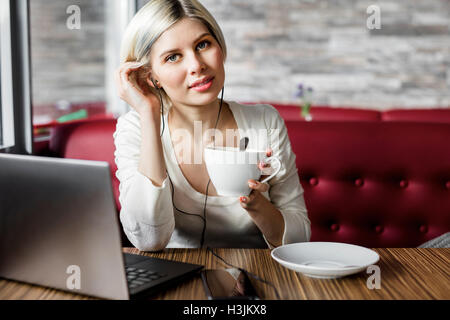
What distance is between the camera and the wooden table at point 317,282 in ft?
2.33

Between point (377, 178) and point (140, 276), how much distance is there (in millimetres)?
1090

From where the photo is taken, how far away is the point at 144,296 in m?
0.69

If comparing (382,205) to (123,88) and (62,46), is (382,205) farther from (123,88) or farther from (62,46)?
(62,46)

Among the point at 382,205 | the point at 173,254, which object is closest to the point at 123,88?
the point at 173,254

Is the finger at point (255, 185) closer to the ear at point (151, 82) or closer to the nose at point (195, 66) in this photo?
the nose at point (195, 66)

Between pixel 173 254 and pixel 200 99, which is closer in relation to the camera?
pixel 173 254

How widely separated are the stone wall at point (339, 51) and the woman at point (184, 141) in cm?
232

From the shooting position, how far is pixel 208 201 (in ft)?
4.11

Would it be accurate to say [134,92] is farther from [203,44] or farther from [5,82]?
[5,82]

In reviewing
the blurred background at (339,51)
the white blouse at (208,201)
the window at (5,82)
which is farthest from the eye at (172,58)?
the blurred background at (339,51)

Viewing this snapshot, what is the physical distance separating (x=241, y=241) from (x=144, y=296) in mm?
655

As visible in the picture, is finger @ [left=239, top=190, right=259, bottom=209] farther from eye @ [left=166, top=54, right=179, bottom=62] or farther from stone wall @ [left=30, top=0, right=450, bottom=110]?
stone wall @ [left=30, top=0, right=450, bottom=110]
